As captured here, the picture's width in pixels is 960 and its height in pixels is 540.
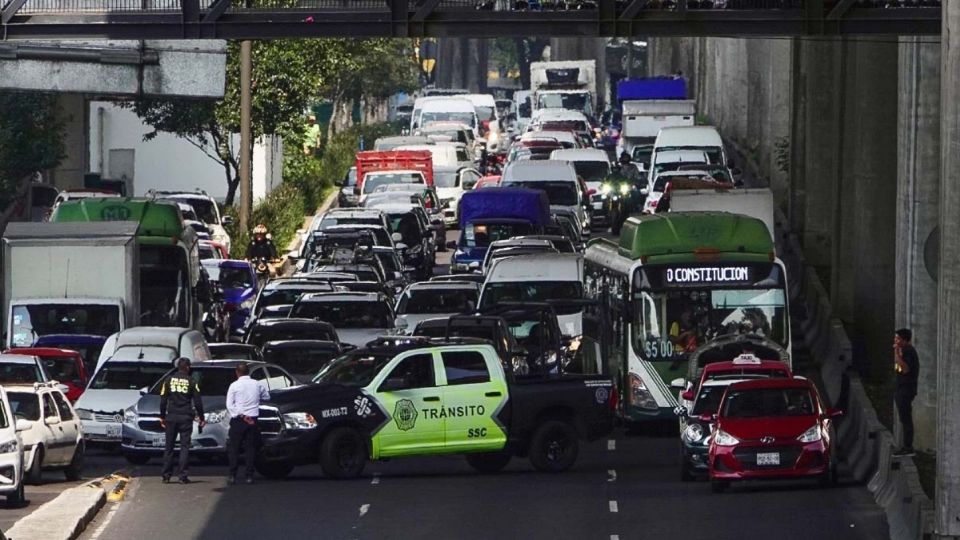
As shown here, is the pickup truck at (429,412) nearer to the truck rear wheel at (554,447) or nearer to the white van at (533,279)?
the truck rear wheel at (554,447)

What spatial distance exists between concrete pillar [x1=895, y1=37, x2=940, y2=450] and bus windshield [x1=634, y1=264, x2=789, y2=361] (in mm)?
1689

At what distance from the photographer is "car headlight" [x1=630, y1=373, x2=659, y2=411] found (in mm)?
30406

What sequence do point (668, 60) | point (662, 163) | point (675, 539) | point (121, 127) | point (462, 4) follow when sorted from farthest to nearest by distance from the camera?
point (668, 60) < point (121, 127) < point (662, 163) < point (462, 4) < point (675, 539)

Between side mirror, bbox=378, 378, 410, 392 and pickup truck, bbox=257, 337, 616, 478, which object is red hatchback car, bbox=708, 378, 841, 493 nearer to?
pickup truck, bbox=257, 337, 616, 478

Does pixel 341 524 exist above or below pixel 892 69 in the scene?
below

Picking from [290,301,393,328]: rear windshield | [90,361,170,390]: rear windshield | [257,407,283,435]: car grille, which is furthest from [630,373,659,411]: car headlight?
[290,301,393,328]: rear windshield

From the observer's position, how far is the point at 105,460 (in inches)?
1174

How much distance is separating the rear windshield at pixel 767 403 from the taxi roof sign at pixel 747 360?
1.68m

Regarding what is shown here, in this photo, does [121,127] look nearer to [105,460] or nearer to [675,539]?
[105,460]

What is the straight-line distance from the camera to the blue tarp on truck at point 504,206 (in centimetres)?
4997

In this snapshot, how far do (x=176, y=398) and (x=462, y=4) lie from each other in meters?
8.31

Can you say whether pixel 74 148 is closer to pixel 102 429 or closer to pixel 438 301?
pixel 438 301

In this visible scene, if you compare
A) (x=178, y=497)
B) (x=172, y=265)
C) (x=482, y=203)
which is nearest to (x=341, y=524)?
(x=178, y=497)

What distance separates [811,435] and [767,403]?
0.69 m
